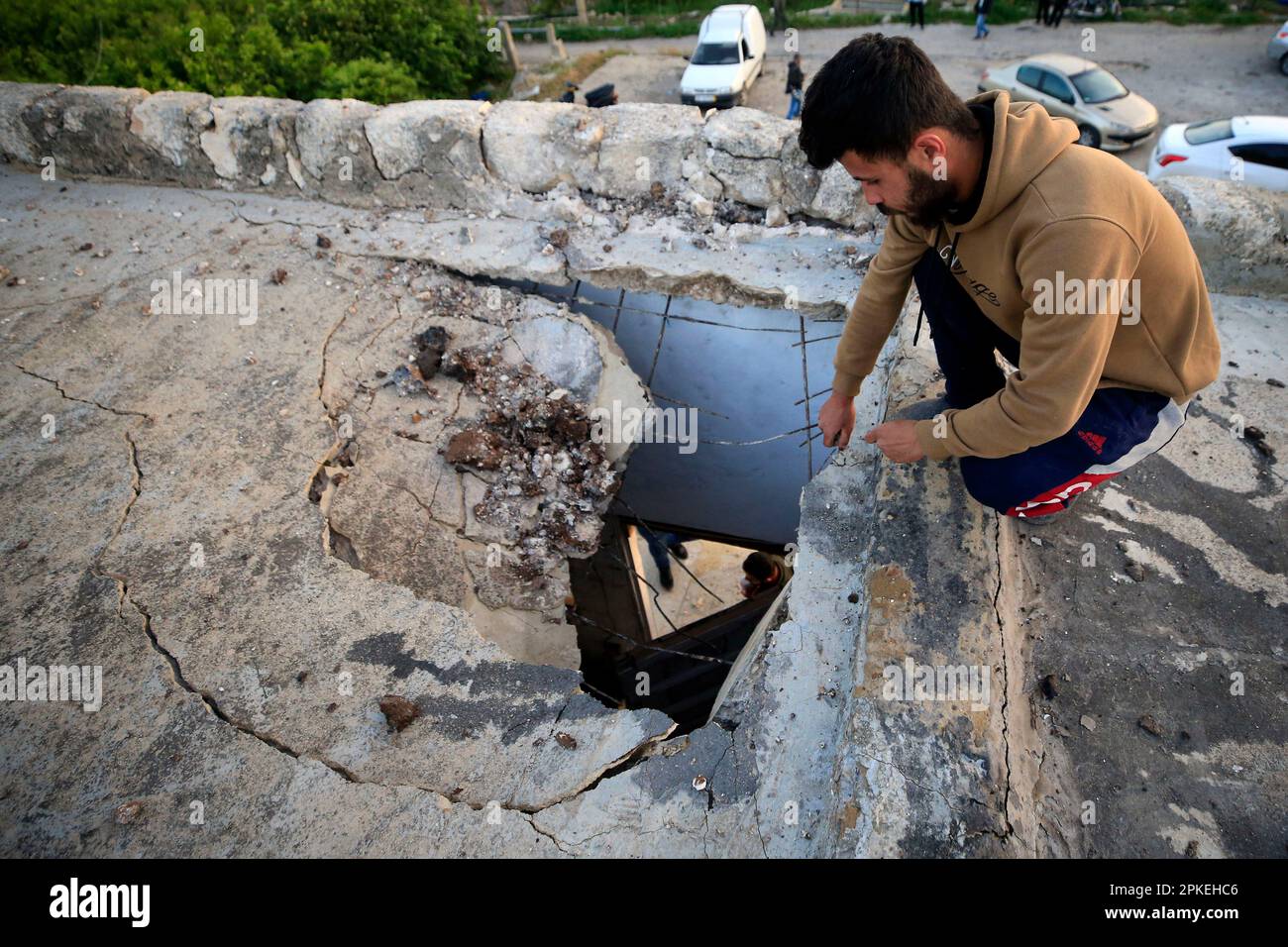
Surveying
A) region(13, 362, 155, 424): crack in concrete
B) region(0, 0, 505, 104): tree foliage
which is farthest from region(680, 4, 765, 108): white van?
region(13, 362, 155, 424): crack in concrete

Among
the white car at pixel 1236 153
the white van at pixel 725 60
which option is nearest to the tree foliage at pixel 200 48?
the white van at pixel 725 60

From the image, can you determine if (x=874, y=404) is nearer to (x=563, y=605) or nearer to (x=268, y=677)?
(x=563, y=605)

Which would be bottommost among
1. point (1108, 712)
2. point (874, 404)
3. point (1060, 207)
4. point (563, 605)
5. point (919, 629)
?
point (563, 605)

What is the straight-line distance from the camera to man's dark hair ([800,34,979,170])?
1404mm

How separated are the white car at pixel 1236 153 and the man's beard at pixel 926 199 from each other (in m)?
6.10

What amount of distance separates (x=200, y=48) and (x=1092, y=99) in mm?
9677

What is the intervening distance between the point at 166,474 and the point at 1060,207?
2.96m

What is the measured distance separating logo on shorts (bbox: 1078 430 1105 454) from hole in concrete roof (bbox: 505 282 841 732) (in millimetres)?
1449

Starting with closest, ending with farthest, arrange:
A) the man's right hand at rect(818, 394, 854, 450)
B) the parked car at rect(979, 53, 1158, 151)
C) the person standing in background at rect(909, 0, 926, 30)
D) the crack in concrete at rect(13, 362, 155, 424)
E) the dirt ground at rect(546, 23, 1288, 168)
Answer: the man's right hand at rect(818, 394, 854, 450)
the crack in concrete at rect(13, 362, 155, 424)
the parked car at rect(979, 53, 1158, 151)
the dirt ground at rect(546, 23, 1288, 168)
the person standing in background at rect(909, 0, 926, 30)

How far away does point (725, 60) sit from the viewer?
1048 centimetres

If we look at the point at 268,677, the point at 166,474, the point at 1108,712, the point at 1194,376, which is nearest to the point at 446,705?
the point at 268,677

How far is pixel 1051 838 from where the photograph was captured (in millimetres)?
1653

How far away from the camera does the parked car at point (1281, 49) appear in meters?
9.91

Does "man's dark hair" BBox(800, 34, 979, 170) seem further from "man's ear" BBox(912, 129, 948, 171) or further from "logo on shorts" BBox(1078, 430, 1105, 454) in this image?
"logo on shorts" BBox(1078, 430, 1105, 454)
